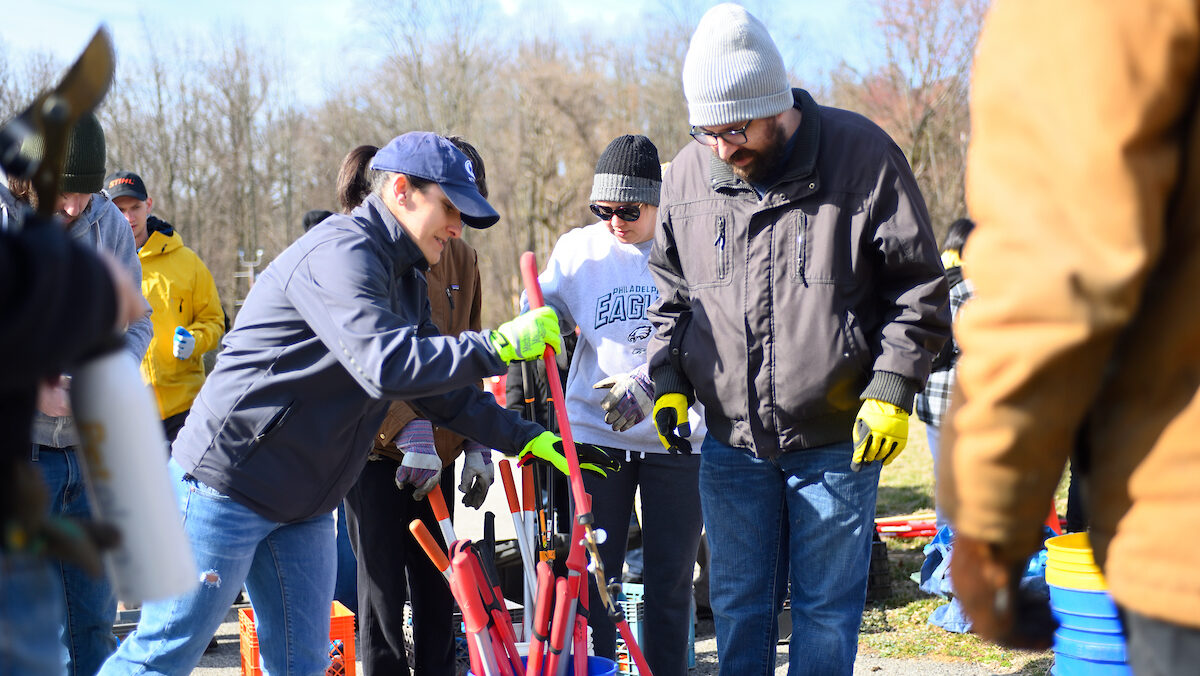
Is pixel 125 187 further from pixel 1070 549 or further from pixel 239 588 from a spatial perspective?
pixel 1070 549

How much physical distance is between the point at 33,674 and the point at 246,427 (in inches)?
52.6

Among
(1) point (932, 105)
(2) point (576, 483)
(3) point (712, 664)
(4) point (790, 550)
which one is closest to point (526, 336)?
(2) point (576, 483)

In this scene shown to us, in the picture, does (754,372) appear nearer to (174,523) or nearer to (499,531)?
(174,523)

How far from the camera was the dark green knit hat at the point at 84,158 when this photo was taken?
2969 millimetres

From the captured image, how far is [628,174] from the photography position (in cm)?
400

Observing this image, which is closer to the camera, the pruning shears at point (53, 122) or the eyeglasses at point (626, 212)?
the pruning shears at point (53, 122)

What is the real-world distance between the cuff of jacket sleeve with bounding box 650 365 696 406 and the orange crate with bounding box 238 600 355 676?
5.43 ft

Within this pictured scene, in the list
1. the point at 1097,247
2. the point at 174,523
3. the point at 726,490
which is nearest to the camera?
the point at 1097,247

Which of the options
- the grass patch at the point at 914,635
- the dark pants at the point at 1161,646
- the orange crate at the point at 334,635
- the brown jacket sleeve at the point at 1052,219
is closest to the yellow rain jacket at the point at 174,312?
the orange crate at the point at 334,635

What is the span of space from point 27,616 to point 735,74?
2046mm

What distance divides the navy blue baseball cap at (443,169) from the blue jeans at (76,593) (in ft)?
4.33

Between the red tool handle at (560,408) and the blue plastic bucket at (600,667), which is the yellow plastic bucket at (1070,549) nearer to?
the blue plastic bucket at (600,667)

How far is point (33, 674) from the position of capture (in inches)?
55.9

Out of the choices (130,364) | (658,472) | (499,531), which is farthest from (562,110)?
(130,364)
